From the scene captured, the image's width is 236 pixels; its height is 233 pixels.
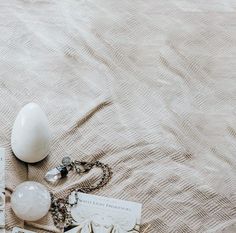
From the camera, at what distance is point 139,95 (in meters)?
1.36

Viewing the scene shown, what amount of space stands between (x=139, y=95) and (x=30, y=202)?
42cm

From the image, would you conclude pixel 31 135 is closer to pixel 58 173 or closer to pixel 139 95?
pixel 58 173

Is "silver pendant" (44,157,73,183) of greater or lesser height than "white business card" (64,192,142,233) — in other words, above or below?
above

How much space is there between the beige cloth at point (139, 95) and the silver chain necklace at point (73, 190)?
17mm

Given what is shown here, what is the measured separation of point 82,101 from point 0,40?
30 centimetres

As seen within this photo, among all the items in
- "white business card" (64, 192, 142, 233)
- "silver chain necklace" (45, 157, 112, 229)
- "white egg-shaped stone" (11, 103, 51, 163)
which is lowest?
"white business card" (64, 192, 142, 233)

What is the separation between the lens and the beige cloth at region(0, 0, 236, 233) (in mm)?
1219

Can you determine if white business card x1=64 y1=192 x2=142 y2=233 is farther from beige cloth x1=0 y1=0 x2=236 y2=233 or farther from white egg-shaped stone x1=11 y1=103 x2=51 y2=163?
white egg-shaped stone x1=11 y1=103 x2=51 y2=163

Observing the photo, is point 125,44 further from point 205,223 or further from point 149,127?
point 205,223

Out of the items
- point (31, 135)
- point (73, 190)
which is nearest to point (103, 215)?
point (73, 190)

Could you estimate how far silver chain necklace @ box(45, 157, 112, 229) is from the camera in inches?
46.3

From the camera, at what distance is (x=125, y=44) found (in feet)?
4.73

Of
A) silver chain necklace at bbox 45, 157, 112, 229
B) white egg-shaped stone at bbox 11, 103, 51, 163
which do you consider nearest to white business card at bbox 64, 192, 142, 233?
silver chain necklace at bbox 45, 157, 112, 229

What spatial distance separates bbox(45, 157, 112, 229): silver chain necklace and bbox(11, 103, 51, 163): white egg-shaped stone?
5 cm
